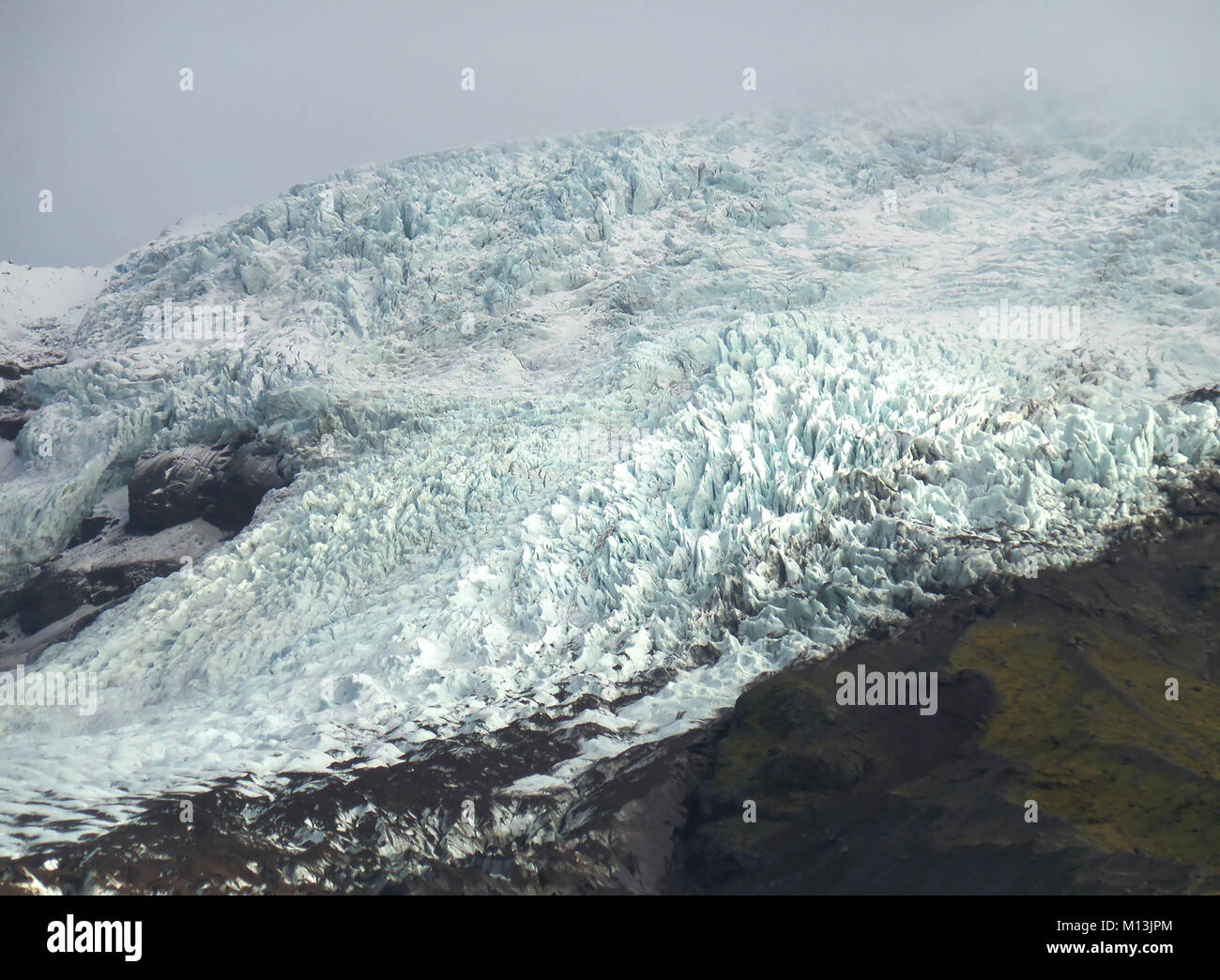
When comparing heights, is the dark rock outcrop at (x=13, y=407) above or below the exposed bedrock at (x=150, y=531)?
above

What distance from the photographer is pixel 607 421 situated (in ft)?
93.8

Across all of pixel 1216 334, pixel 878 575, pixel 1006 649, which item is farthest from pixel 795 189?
pixel 1006 649

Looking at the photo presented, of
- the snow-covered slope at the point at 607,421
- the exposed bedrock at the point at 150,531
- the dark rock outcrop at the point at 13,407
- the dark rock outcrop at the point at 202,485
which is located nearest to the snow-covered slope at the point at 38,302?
the dark rock outcrop at the point at 13,407

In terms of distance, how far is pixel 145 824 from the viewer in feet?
53.6

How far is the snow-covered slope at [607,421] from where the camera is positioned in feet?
70.4

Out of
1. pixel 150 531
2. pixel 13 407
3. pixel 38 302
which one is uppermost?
pixel 38 302

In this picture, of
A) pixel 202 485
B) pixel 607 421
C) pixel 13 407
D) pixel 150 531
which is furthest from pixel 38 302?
pixel 607 421

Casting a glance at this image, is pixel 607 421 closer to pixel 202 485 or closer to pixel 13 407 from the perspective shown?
pixel 202 485

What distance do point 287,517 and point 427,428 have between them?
15.6 feet

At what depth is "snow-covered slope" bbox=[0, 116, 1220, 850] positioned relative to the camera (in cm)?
2145

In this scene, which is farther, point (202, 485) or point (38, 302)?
point (38, 302)

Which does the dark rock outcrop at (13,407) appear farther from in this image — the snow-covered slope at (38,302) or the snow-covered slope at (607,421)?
the snow-covered slope at (38,302)

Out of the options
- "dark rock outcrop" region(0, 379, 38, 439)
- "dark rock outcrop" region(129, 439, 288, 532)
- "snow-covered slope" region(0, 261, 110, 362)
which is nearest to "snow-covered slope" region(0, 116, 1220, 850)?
"dark rock outcrop" region(129, 439, 288, 532)
